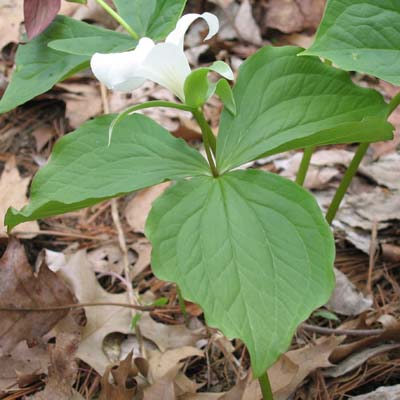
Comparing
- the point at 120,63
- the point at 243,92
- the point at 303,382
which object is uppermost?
the point at 120,63

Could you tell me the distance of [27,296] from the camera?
1.62 metres

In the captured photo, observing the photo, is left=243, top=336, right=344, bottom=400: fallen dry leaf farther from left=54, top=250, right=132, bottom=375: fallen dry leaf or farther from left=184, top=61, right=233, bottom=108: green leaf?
left=184, top=61, right=233, bottom=108: green leaf

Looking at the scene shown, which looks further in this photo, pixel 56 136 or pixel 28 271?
pixel 56 136

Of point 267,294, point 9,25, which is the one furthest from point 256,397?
point 9,25

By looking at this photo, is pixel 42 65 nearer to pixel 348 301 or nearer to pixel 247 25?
pixel 348 301

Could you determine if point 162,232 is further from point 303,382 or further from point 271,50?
point 303,382

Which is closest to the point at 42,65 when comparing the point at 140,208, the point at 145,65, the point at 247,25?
the point at 145,65

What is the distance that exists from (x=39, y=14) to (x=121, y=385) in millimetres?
992

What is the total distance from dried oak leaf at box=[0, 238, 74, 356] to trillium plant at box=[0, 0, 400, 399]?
0.42 m

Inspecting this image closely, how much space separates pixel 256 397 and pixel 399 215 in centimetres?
88

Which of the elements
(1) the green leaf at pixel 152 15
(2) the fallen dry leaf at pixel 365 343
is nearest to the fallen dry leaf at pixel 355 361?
(2) the fallen dry leaf at pixel 365 343

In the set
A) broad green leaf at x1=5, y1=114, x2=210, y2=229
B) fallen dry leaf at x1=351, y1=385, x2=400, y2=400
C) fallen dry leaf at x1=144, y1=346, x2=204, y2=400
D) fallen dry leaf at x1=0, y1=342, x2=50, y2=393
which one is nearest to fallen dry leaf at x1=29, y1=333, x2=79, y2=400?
fallen dry leaf at x1=0, y1=342, x2=50, y2=393

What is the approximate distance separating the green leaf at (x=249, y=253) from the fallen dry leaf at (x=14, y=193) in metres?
0.95

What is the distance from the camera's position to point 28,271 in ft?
5.29
